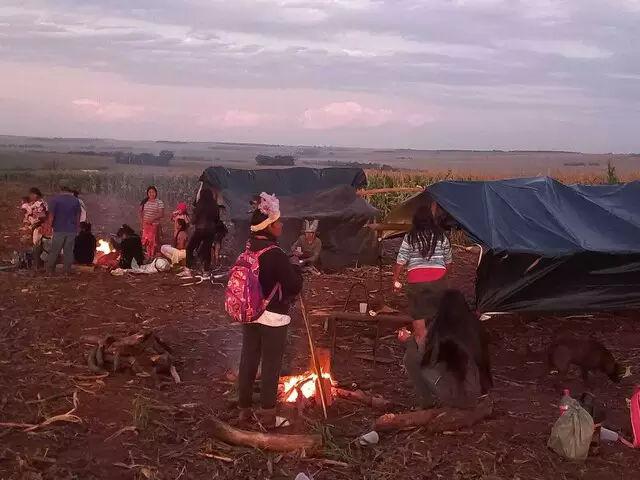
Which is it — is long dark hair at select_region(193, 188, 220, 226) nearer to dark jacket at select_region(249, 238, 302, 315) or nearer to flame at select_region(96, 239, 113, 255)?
flame at select_region(96, 239, 113, 255)

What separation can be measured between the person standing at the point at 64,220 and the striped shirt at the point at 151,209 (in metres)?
1.98

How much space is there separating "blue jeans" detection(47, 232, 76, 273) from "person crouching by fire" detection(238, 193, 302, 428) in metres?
8.08

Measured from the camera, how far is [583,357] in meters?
8.01

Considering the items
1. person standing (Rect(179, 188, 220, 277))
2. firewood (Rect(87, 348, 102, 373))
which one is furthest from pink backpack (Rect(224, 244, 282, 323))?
person standing (Rect(179, 188, 220, 277))

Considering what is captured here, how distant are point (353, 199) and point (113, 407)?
10.0 m

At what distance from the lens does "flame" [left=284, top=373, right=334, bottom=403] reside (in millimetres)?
7141

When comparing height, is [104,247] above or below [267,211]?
below

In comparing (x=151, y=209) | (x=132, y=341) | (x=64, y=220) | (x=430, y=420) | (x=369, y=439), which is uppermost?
(x=151, y=209)

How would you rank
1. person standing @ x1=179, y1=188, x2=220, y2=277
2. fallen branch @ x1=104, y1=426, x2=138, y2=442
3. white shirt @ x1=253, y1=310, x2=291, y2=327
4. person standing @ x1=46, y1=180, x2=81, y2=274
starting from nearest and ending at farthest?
white shirt @ x1=253, y1=310, x2=291, y2=327, fallen branch @ x1=104, y1=426, x2=138, y2=442, person standing @ x1=46, y1=180, x2=81, y2=274, person standing @ x1=179, y1=188, x2=220, y2=277

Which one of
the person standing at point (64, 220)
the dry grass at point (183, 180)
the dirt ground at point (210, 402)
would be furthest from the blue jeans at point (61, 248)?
the dry grass at point (183, 180)

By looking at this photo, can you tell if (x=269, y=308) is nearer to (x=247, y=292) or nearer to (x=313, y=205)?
(x=247, y=292)

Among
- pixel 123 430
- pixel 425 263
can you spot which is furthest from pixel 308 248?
pixel 123 430

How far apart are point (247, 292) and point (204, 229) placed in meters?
Answer: 8.42

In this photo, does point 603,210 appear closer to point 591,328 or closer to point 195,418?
point 591,328
